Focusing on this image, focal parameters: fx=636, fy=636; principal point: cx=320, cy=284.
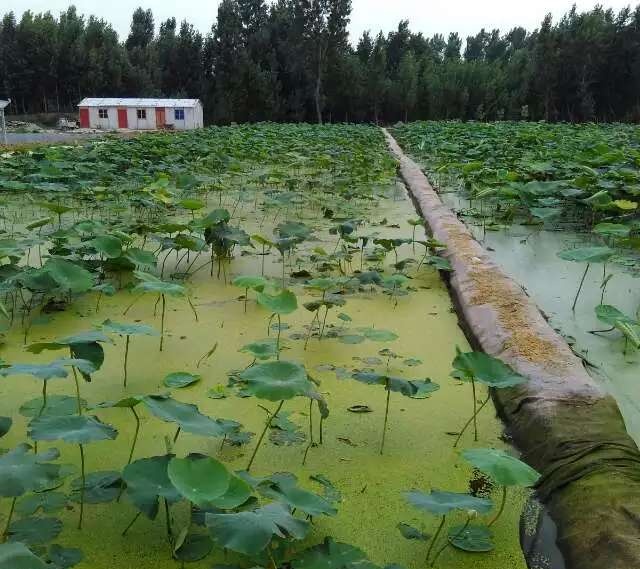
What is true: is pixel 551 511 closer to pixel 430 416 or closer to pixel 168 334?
pixel 430 416

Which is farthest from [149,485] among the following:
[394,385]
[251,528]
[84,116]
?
[84,116]

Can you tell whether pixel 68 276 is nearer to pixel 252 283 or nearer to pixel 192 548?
→ pixel 252 283

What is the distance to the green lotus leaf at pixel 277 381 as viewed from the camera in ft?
3.99

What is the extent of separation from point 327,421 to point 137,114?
25.5 meters

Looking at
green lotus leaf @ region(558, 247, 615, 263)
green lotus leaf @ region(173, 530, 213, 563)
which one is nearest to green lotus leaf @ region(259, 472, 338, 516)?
green lotus leaf @ region(173, 530, 213, 563)

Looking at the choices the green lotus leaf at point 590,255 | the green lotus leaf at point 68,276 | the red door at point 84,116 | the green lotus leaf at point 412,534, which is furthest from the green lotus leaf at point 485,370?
the red door at point 84,116

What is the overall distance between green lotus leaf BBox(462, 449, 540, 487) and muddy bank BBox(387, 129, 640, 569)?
0.15 meters

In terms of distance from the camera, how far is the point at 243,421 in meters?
1.52

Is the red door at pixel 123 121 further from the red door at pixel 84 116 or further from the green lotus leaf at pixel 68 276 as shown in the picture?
the green lotus leaf at pixel 68 276

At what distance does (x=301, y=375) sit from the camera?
1295mm

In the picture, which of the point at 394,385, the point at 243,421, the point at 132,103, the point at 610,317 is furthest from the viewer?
the point at 132,103

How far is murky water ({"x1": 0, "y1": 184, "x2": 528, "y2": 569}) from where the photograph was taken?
1.10 meters

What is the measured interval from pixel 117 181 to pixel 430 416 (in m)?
4.56

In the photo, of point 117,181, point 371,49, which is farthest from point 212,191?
point 371,49
